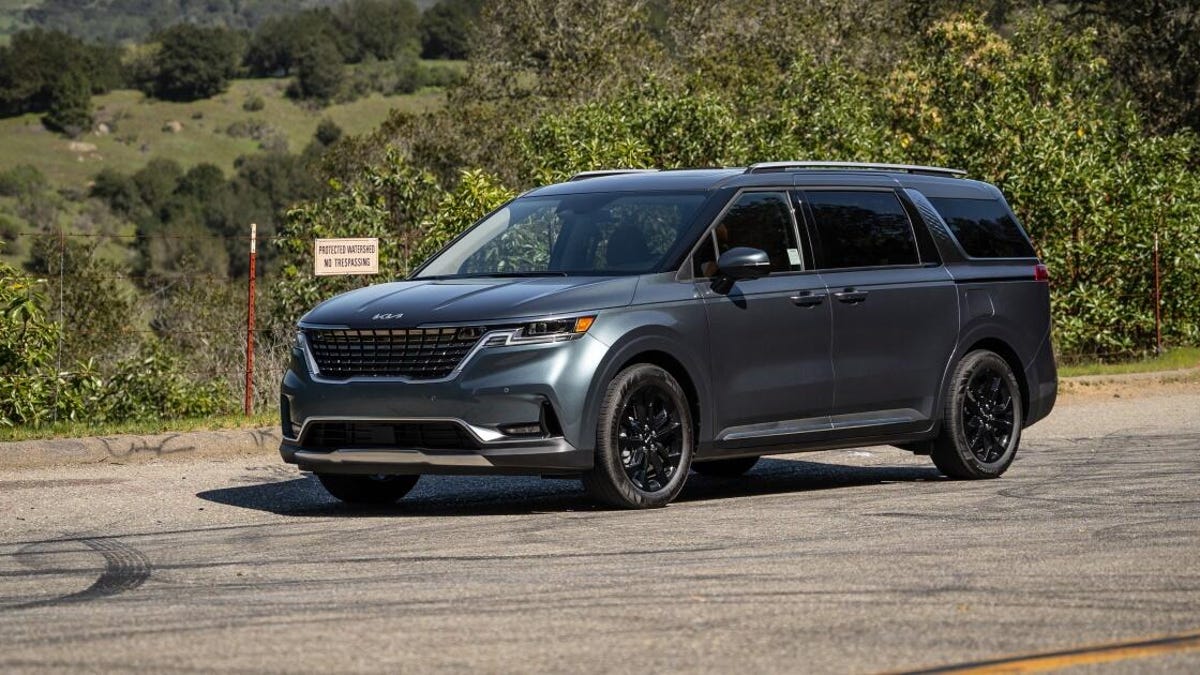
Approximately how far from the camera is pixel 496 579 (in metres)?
7.71

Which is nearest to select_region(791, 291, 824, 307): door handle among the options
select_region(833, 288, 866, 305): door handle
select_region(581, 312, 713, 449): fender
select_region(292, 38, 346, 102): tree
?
select_region(833, 288, 866, 305): door handle

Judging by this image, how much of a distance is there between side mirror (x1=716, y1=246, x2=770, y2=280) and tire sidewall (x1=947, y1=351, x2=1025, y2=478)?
6.38 ft

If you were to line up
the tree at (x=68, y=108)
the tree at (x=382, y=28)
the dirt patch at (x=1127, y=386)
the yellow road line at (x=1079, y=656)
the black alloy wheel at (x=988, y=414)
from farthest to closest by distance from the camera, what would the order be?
1. the tree at (x=382, y=28)
2. the tree at (x=68, y=108)
3. the dirt patch at (x=1127, y=386)
4. the black alloy wheel at (x=988, y=414)
5. the yellow road line at (x=1079, y=656)

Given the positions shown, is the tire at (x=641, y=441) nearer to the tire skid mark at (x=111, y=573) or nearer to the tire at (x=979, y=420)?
the tire at (x=979, y=420)

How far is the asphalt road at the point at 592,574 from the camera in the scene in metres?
6.18

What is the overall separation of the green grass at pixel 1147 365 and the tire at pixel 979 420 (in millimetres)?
8824

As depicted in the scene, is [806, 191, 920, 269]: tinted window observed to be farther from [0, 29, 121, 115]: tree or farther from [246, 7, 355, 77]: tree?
[246, 7, 355, 77]: tree

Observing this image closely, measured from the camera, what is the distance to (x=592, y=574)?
7.79 m

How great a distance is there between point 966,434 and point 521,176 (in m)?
13.8

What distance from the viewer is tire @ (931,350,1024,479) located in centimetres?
1197

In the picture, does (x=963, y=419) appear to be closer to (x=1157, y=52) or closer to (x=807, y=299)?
(x=807, y=299)

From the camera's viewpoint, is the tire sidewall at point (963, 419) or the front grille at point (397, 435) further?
the tire sidewall at point (963, 419)

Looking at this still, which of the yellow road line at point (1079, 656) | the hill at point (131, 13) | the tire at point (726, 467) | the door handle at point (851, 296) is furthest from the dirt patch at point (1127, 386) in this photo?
the hill at point (131, 13)

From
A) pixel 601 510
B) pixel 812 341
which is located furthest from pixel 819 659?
pixel 812 341
